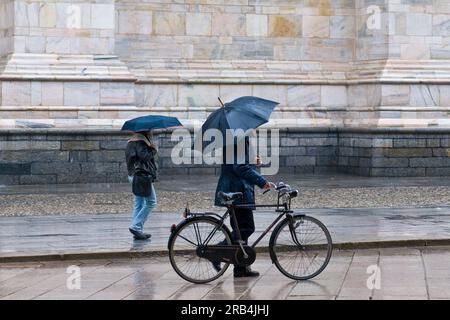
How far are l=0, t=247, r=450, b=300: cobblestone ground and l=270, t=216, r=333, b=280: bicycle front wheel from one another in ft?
0.45

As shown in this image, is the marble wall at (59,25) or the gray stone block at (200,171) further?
the gray stone block at (200,171)

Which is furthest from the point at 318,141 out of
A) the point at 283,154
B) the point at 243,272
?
the point at 243,272

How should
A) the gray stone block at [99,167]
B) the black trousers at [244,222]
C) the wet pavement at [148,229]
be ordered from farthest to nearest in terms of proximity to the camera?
the gray stone block at [99,167] → the wet pavement at [148,229] → the black trousers at [244,222]

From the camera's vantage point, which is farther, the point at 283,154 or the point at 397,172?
the point at 283,154

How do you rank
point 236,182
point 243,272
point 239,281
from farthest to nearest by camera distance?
point 236,182, point 243,272, point 239,281

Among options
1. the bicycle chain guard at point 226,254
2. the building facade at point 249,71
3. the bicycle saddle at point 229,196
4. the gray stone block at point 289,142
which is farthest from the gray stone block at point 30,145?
the bicycle chain guard at point 226,254

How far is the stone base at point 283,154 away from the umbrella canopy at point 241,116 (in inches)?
465

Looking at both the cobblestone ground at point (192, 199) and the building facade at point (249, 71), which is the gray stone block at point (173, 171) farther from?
the cobblestone ground at point (192, 199)

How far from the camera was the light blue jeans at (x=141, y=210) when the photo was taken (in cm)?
1530

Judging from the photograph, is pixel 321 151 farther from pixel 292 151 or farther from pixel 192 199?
pixel 192 199

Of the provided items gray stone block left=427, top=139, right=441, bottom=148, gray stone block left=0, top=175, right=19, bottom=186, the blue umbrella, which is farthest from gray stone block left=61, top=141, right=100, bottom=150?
the blue umbrella

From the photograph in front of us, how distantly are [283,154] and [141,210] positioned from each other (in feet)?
39.6

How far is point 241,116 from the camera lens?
12523mm

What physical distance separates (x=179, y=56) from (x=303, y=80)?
3.04 metres
